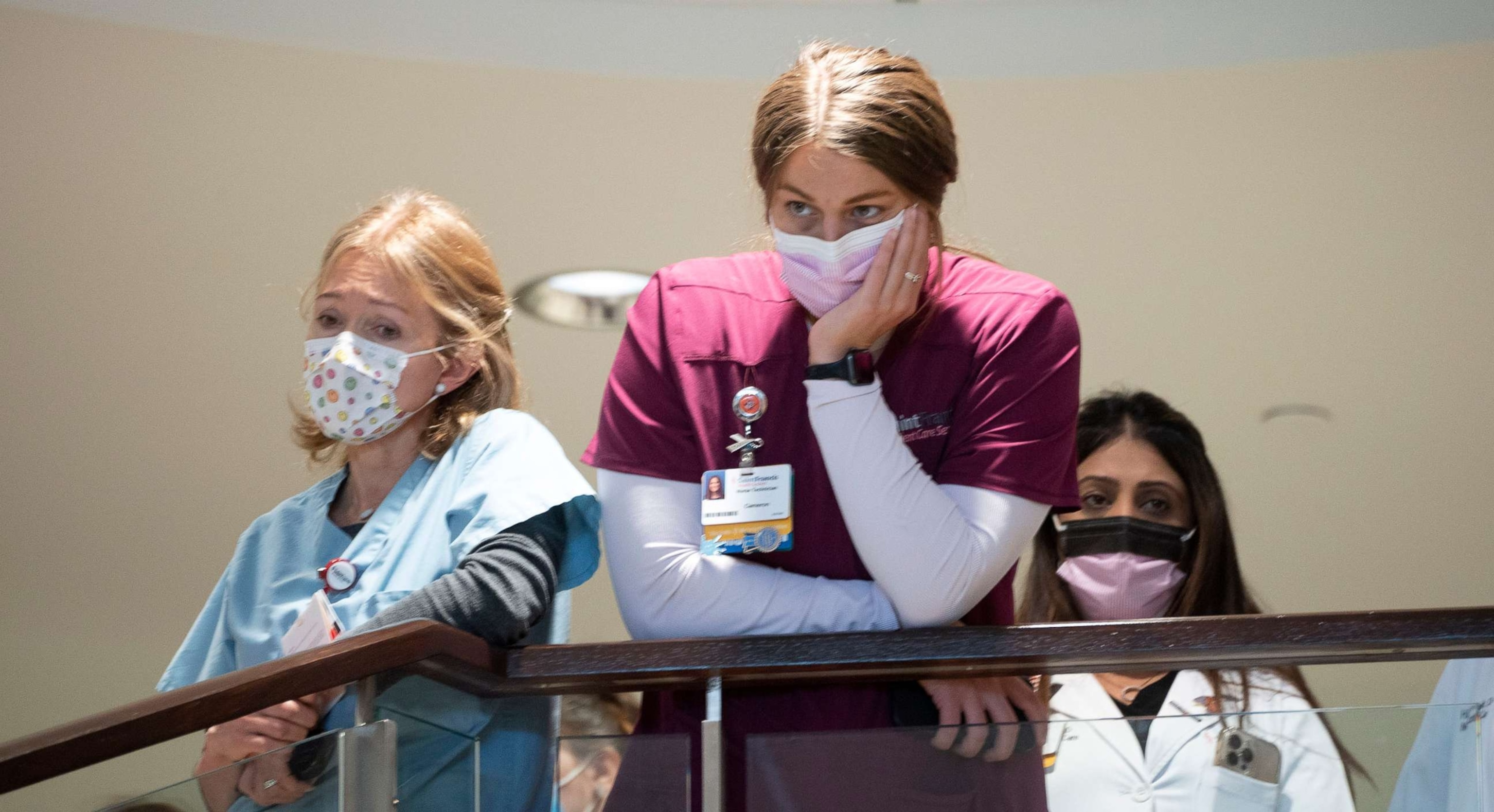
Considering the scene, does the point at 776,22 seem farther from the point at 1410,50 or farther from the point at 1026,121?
the point at 1410,50

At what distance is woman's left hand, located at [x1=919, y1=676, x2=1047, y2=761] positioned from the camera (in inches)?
83.1

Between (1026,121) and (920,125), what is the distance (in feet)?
12.0

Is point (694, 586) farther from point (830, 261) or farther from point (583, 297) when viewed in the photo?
point (583, 297)

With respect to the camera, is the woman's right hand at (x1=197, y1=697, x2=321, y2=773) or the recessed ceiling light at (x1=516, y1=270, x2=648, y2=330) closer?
the woman's right hand at (x1=197, y1=697, x2=321, y2=773)

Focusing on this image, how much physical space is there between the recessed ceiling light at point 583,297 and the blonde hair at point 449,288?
10.9 ft

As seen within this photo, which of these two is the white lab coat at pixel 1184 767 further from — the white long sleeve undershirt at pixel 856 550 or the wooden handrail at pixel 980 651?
the white long sleeve undershirt at pixel 856 550

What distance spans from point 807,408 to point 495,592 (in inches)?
20.8

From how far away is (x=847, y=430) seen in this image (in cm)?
219

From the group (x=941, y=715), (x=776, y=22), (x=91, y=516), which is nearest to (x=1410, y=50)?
(x=776, y=22)

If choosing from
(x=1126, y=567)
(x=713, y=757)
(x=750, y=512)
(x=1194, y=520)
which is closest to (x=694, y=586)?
(x=750, y=512)

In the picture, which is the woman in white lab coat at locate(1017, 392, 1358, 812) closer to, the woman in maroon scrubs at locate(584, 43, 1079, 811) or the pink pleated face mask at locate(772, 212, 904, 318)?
the woman in maroon scrubs at locate(584, 43, 1079, 811)

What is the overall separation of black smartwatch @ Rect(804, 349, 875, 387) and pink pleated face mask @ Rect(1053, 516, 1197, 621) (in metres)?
1.33

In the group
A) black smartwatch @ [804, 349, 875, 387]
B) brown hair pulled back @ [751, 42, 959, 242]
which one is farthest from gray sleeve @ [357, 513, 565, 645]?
brown hair pulled back @ [751, 42, 959, 242]

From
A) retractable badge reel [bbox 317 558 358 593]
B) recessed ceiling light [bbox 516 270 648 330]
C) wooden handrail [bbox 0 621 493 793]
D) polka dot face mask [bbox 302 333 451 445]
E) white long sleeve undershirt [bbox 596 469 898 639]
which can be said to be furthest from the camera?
recessed ceiling light [bbox 516 270 648 330]
